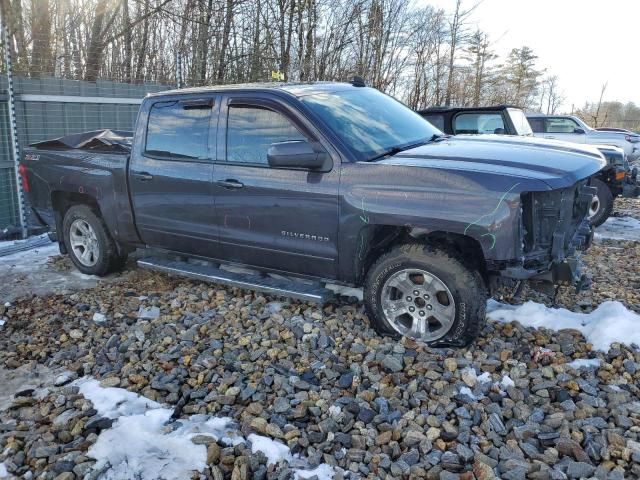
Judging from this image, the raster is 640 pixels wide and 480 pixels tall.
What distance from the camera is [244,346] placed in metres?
3.93

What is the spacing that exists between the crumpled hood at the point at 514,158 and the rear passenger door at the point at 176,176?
1680mm

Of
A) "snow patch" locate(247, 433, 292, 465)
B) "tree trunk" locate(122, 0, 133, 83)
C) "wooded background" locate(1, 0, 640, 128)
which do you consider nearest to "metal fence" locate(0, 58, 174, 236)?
"wooded background" locate(1, 0, 640, 128)

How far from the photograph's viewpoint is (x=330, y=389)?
330 centimetres

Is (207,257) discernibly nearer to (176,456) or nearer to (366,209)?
(366,209)

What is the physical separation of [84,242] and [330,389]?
3729mm

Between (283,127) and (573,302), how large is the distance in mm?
2906

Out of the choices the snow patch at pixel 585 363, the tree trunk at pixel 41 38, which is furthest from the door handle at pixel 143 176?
the tree trunk at pixel 41 38

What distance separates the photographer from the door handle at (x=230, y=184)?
4.33m

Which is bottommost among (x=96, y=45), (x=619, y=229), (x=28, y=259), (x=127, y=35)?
(x=28, y=259)

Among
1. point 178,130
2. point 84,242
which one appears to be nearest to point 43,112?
point 84,242

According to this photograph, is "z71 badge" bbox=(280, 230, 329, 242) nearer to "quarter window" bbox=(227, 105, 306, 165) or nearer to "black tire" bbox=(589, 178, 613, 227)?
"quarter window" bbox=(227, 105, 306, 165)

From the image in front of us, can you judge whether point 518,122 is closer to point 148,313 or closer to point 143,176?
point 143,176

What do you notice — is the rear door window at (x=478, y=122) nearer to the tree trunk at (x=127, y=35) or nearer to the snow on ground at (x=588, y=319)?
the snow on ground at (x=588, y=319)

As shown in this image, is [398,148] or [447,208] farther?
[398,148]
